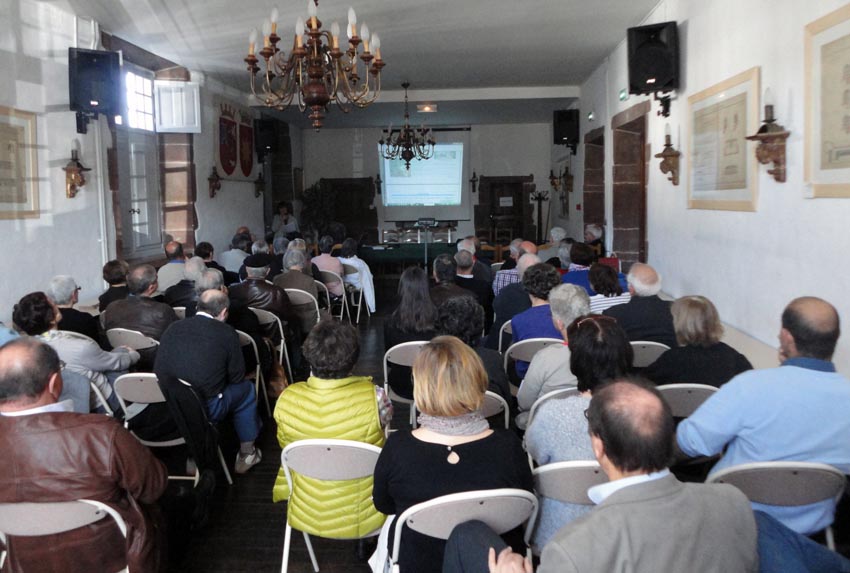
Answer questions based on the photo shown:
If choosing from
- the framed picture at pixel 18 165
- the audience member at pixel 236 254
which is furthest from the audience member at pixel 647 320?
the audience member at pixel 236 254

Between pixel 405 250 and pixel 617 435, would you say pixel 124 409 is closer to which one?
pixel 617 435

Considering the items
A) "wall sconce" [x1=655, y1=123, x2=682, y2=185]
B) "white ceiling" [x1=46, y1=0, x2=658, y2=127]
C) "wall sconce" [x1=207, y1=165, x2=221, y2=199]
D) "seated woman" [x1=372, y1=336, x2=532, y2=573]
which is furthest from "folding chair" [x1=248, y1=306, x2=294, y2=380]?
"wall sconce" [x1=207, y1=165, x2=221, y2=199]

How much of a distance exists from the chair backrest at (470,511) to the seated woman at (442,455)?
93 millimetres

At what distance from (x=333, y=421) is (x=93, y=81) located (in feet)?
15.8

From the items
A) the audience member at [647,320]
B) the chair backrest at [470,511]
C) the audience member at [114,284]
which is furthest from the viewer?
the audience member at [114,284]

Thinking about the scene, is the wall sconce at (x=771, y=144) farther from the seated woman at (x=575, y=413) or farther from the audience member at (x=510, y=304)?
the seated woman at (x=575, y=413)

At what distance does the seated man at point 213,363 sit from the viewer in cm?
353

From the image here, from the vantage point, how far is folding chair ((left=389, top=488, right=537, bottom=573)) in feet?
5.90

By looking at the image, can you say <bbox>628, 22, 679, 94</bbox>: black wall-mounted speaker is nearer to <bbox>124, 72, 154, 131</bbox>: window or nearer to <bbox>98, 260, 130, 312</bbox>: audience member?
<bbox>98, 260, 130, 312</bbox>: audience member

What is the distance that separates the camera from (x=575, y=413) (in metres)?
2.20

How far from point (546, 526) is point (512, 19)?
17.8 ft

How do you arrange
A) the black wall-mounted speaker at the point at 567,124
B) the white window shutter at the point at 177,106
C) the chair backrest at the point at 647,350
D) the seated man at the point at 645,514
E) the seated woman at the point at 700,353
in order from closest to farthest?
the seated man at the point at 645,514 → the seated woman at the point at 700,353 → the chair backrest at the point at 647,350 → the white window shutter at the point at 177,106 → the black wall-mounted speaker at the point at 567,124

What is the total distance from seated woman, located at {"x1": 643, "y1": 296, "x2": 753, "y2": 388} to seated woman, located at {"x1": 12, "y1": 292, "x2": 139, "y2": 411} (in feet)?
8.99

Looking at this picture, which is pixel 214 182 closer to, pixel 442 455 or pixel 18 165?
pixel 18 165
